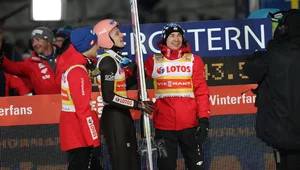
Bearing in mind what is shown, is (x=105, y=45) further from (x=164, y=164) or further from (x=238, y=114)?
(x=238, y=114)

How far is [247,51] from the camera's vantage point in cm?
927

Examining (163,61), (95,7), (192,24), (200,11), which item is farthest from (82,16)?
(163,61)

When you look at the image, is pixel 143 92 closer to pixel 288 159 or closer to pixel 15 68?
pixel 288 159

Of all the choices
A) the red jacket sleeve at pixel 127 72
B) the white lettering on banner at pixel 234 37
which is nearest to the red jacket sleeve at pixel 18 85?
the red jacket sleeve at pixel 127 72

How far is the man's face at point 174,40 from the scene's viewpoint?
8266 mm

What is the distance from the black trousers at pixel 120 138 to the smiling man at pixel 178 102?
31 cm

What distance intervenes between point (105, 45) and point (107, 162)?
1769 millimetres

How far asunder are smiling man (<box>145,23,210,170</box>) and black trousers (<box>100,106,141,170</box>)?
1.01 ft

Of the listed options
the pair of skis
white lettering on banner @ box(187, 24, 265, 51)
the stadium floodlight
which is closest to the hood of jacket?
the pair of skis

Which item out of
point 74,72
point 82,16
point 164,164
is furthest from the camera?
point 82,16

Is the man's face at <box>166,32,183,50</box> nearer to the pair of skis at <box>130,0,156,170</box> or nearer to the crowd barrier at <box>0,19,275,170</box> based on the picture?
the pair of skis at <box>130,0,156,170</box>

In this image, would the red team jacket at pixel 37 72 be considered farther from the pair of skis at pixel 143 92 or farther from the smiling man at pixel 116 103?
the pair of skis at pixel 143 92

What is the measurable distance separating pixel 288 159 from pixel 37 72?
3.50 m

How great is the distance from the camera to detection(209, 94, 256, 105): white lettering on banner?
9281mm
